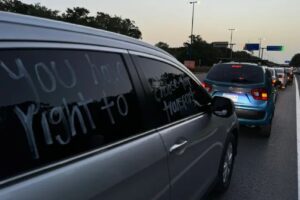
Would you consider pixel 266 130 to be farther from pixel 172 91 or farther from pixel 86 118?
pixel 86 118

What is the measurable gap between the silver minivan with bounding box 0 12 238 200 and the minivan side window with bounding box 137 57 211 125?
1 cm

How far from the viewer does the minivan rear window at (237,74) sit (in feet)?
27.6

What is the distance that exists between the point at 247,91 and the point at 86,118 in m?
6.60

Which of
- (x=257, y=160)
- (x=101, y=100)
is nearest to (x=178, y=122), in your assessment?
(x=101, y=100)

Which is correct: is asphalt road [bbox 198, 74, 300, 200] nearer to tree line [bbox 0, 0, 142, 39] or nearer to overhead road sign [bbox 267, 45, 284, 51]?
tree line [bbox 0, 0, 142, 39]

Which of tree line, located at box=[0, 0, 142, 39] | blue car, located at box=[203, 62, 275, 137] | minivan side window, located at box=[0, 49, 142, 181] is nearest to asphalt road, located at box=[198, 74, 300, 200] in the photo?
blue car, located at box=[203, 62, 275, 137]

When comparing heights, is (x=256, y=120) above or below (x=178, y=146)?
below

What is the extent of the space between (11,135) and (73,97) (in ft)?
1.45

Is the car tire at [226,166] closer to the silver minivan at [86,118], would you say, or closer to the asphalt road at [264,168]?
the asphalt road at [264,168]

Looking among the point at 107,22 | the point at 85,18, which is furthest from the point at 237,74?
the point at 107,22

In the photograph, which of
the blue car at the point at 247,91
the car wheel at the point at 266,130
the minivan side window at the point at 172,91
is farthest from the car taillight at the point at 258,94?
the minivan side window at the point at 172,91

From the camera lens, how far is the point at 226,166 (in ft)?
15.3

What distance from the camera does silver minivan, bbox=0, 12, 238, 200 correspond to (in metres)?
1.60

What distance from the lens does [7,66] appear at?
1601 millimetres
